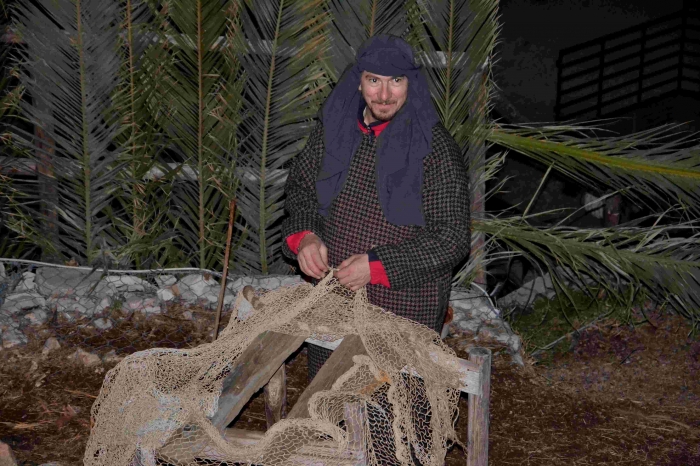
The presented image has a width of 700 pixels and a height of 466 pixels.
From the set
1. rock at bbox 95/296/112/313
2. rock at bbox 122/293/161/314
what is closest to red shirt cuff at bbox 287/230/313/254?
rock at bbox 122/293/161/314

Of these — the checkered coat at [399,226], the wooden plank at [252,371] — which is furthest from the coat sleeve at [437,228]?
the wooden plank at [252,371]

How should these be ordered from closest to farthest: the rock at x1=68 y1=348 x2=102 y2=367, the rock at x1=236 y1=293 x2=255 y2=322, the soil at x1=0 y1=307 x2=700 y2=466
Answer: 1. the rock at x1=236 y1=293 x2=255 y2=322
2. the soil at x1=0 y1=307 x2=700 y2=466
3. the rock at x1=68 y1=348 x2=102 y2=367

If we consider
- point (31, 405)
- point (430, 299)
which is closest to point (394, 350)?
point (430, 299)

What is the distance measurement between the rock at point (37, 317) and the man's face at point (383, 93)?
293 centimetres

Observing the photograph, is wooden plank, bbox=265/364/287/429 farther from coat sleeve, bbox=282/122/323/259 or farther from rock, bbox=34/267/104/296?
rock, bbox=34/267/104/296

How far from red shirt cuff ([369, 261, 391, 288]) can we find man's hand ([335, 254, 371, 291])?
0.01m

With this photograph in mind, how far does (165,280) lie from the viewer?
5.26 meters

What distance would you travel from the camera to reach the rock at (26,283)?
5.09 meters

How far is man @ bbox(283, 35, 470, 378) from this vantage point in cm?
274

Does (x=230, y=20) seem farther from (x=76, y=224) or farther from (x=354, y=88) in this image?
(x=354, y=88)

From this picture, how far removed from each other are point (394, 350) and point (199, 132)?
2715 mm

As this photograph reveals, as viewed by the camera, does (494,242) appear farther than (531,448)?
Yes

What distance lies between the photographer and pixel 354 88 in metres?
2.88

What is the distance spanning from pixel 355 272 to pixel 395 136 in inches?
17.9
